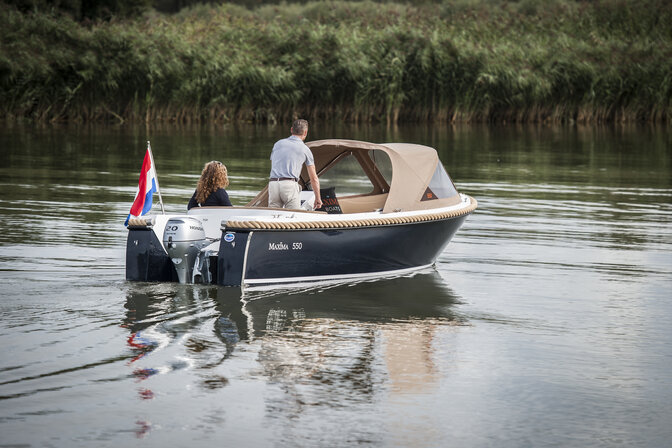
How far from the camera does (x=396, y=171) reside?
1077 centimetres

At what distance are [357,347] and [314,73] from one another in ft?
92.3

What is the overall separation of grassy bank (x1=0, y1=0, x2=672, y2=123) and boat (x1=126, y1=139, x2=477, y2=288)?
73.4 feet

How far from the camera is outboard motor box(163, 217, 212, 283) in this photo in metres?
9.17

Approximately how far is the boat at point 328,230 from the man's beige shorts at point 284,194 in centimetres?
14

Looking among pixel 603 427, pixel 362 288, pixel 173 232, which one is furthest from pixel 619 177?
pixel 603 427

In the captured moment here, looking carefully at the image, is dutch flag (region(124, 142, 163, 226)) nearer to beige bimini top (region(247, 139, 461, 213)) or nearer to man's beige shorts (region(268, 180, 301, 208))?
man's beige shorts (region(268, 180, 301, 208))

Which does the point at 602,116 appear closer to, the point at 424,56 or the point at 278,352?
the point at 424,56

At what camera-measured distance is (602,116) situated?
37.0m

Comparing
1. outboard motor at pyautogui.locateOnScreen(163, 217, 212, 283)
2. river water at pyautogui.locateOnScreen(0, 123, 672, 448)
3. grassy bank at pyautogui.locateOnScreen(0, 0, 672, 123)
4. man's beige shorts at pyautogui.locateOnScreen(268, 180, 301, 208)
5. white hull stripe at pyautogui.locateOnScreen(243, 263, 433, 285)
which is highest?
grassy bank at pyautogui.locateOnScreen(0, 0, 672, 123)

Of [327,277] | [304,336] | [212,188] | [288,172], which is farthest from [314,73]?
[304,336]

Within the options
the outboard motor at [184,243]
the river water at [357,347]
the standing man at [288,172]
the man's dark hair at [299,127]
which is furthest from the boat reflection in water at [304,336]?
the man's dark hair at [299,127]

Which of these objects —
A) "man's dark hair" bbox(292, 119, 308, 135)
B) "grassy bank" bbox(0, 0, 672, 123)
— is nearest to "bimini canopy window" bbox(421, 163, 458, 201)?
"man's dark hair" bbox(292, 119, 308, 135)

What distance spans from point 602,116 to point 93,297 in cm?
3053

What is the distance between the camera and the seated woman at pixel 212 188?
1002 cm
